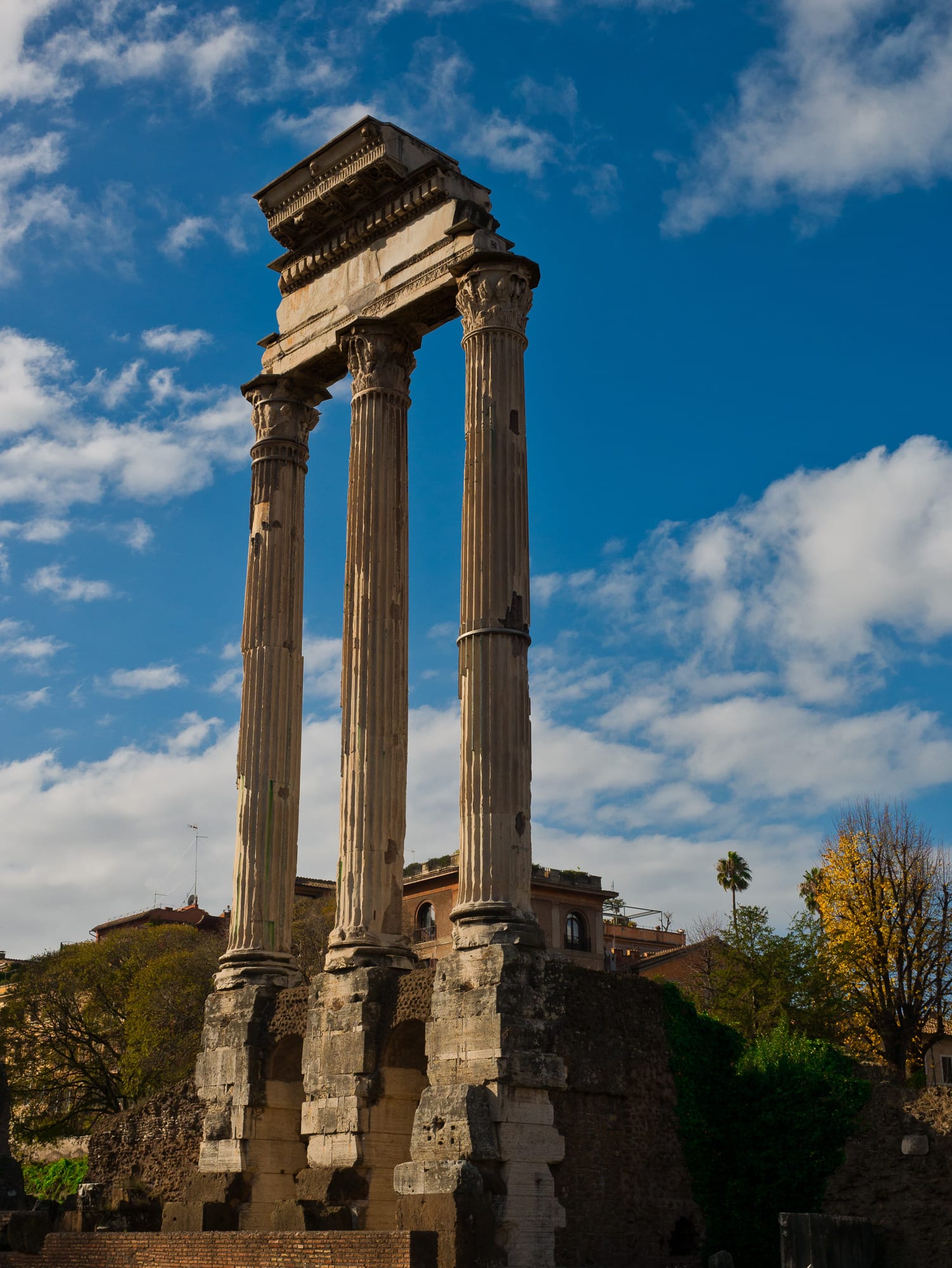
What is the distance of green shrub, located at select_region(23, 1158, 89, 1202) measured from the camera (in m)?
43.6

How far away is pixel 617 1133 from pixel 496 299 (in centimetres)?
1260

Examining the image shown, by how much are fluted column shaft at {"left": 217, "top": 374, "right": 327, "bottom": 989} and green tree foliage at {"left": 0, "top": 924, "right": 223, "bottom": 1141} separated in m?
18.5

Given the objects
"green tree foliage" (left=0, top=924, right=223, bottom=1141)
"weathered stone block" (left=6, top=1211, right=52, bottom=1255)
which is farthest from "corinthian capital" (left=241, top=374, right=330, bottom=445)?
"green tree foliage" (left=0, top=924, right=223, bottom=1141)

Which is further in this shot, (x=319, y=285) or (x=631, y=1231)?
(x=319, y=285)

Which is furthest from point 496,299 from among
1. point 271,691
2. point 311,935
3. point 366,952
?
point 311,935

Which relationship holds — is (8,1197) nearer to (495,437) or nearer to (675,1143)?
(675,1143)

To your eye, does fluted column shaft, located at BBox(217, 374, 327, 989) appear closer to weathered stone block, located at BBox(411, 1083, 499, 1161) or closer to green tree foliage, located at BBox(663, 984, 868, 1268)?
weathered stone block, located at BBox(411, 1083, 499, 1161)

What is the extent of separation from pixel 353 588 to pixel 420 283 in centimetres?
529

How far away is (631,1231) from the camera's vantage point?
20.1m

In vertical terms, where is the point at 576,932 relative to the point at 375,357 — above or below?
below

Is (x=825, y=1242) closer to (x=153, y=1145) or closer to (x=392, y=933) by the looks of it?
(x=392, y=933)

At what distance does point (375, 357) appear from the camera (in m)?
25.5

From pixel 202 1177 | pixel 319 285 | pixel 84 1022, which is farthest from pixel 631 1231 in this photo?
pixel 84 1022

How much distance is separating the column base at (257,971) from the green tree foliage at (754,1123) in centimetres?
661
